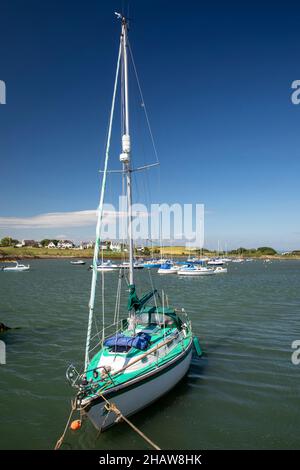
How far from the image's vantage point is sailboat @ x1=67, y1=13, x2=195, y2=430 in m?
11.5

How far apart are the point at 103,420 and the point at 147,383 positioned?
Answer: 2.19m

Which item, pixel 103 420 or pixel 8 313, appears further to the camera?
pixel 8 313

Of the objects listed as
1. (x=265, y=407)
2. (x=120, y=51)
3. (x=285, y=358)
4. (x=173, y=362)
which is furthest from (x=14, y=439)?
(x=120, y=51)

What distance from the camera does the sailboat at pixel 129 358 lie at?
11453mm

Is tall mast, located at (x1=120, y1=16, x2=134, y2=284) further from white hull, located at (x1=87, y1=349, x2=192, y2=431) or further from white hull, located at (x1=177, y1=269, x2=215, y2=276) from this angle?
white hull, located at (x1=177, y1=269, x2=215, y2=276)

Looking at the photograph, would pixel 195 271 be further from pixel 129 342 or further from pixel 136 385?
pixel 136 385

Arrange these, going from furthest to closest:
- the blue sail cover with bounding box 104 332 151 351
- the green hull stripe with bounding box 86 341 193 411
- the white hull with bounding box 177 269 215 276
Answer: the white hull with bounding box 177 269 215 276
the blue sail cover with bounding box 104 332 151 351
the green hull stripe with bounding box 86 341 193 411

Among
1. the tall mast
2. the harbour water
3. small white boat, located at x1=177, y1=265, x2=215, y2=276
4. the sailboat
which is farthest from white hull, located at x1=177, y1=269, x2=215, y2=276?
the tall mast

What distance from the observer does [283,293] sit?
2076 inches

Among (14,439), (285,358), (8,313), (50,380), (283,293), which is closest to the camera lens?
(14,439)

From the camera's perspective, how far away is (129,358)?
1391 centimetres

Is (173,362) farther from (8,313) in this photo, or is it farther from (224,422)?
(8,313)

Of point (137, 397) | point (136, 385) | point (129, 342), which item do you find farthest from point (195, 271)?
point (136, 385)
